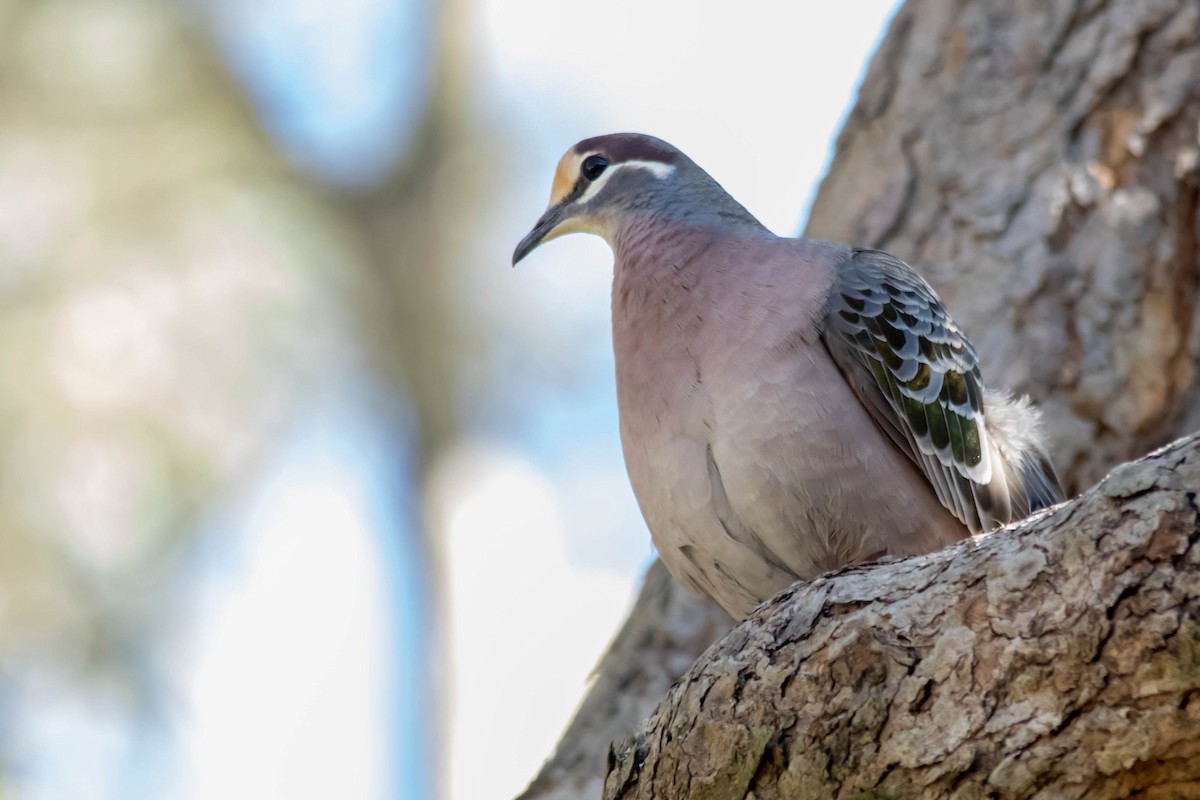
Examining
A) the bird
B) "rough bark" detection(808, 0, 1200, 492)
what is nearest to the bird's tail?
the bird

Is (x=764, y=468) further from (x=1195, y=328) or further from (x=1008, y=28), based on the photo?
(x=1008, y=28)

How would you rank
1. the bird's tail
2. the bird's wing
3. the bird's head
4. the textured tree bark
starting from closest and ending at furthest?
the bird's wing, the bird's tail, the bird's head, the textured tree bark

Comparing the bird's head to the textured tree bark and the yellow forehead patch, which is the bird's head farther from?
the textured tree bark

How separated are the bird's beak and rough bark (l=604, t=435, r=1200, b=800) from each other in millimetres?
Answer: 2087

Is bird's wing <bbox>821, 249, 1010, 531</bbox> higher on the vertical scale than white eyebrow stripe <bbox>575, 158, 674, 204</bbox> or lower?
lower

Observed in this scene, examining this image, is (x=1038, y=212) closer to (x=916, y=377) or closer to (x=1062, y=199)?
(x=1062, y=199)

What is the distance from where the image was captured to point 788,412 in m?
3.72

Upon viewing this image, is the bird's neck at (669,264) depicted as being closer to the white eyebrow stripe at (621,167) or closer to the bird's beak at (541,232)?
the white eyebrow stripe at (621,167)

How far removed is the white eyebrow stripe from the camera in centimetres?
475

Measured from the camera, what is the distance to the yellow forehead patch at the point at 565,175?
16.1 feet

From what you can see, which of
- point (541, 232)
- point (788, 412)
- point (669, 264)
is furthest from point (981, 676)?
point (541, 232)

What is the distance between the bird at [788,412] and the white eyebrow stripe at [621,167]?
0.40 m

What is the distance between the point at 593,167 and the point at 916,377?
1.47 m

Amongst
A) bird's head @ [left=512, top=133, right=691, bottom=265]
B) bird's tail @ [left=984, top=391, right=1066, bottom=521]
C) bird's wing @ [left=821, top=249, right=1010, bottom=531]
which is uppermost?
bird's head @ [left=512, top=133, right=691, bottom=265]
